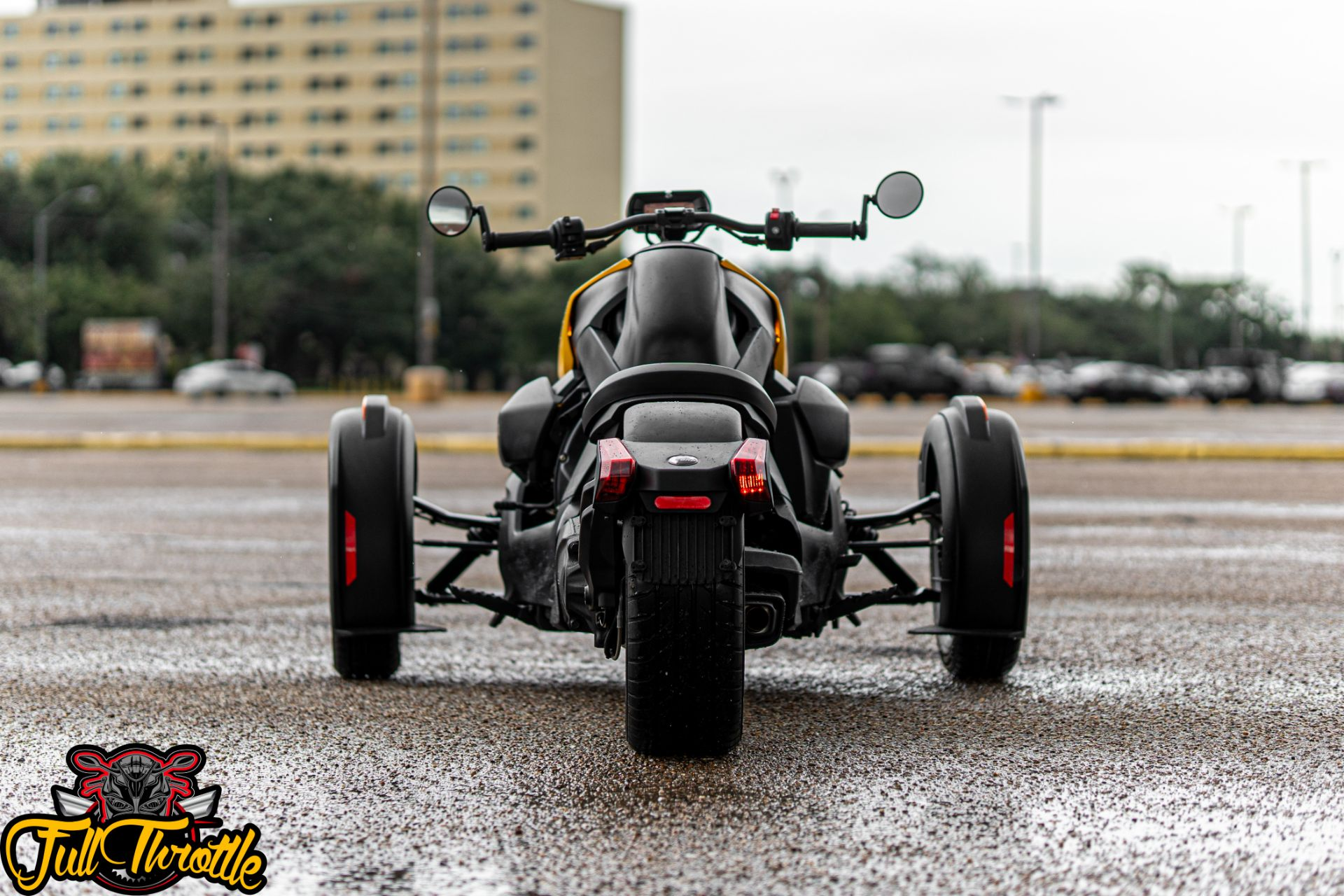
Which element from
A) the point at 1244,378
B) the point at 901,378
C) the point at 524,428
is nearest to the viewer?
the point at 524,428

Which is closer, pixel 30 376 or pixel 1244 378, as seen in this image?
pixel 1244 378

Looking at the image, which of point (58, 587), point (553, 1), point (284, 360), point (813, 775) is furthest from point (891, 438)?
point (553, 1)

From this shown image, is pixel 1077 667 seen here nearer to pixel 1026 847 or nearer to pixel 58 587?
pixel 1026 847

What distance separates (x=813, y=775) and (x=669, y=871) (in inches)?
30.5

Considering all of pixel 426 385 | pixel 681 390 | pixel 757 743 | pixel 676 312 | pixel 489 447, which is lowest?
pixel 757 743

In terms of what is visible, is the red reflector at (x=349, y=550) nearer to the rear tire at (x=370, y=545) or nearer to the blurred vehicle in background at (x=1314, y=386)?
the rear tire at (x=370, y=545)

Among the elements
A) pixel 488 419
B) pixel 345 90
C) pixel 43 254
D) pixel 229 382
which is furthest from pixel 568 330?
pixel 345 90

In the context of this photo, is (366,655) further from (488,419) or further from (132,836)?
(488,419)

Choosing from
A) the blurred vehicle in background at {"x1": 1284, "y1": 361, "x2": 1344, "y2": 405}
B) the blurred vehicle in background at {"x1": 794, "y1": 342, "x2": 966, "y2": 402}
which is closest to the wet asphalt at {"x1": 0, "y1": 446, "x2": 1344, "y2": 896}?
the blurred vehicle in background at {"x1": 794, "y1": 342, "x2": 966, "y2": 402}

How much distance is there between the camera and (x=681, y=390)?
12.5 feet

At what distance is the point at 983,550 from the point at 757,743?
1059mm

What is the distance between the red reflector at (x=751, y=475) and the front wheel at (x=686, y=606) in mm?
84

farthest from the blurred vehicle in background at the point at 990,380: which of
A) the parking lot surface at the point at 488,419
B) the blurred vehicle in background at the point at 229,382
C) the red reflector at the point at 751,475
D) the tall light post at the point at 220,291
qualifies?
the red reflector at the point at 751,475

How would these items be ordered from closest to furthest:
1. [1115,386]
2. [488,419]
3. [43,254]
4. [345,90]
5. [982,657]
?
[982,657] < [488,419] < [1115,386] < [43,254] < [345,90]
